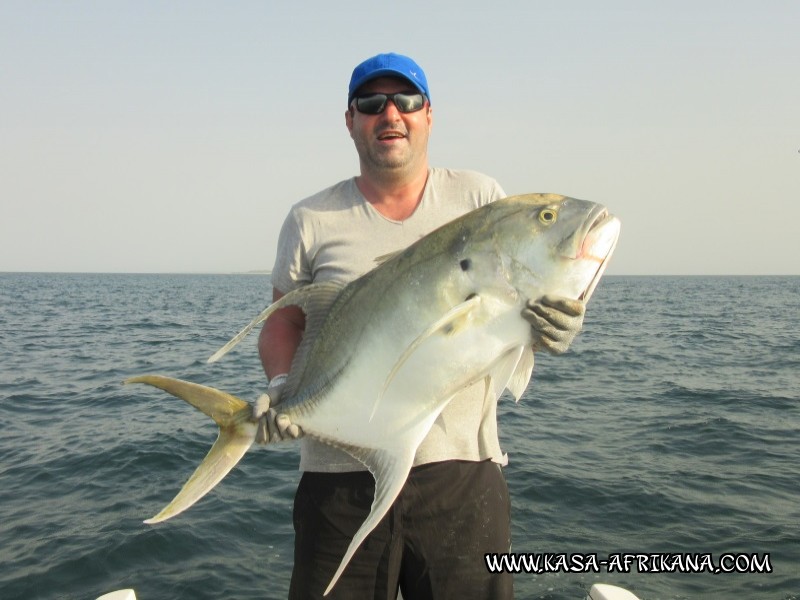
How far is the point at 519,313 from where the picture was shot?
253 centimetres

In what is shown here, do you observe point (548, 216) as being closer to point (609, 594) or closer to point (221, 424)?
point (221, 424)

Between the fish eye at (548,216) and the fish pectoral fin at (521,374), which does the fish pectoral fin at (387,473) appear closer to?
the fish pectoral fin at (521,374)

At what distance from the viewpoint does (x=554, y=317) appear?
8.16ft

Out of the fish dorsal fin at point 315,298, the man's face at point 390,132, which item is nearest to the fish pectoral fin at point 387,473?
the fish dorsal fin at point 315,298

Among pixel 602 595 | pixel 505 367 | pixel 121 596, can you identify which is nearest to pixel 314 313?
pixel 505 367

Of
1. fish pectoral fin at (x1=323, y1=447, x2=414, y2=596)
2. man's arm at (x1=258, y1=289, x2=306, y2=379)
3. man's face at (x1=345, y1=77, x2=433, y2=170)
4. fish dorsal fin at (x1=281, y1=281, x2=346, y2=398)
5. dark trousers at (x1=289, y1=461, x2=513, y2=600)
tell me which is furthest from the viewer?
man's arm at (x1=258, y1=289, x2=306, y2=379)

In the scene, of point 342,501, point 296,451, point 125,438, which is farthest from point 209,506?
point 342,501

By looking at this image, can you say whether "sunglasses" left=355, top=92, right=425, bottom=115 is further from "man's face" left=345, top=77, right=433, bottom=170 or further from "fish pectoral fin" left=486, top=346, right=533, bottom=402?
"fish pectoral fin" left=486, top=346, right=533, bottom=402

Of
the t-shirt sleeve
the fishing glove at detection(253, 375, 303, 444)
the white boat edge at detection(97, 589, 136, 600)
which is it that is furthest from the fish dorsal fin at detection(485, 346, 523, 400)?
the white boat edge at detection(97, 589, 136, 600)

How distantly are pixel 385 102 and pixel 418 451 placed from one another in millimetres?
1764

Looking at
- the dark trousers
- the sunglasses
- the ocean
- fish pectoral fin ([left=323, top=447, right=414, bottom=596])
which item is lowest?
the ocean

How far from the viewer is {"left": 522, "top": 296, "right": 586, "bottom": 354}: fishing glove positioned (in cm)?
247

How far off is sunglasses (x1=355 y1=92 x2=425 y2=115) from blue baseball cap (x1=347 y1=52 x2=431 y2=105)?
73mm

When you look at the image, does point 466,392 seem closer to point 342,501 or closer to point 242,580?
point 342,501
